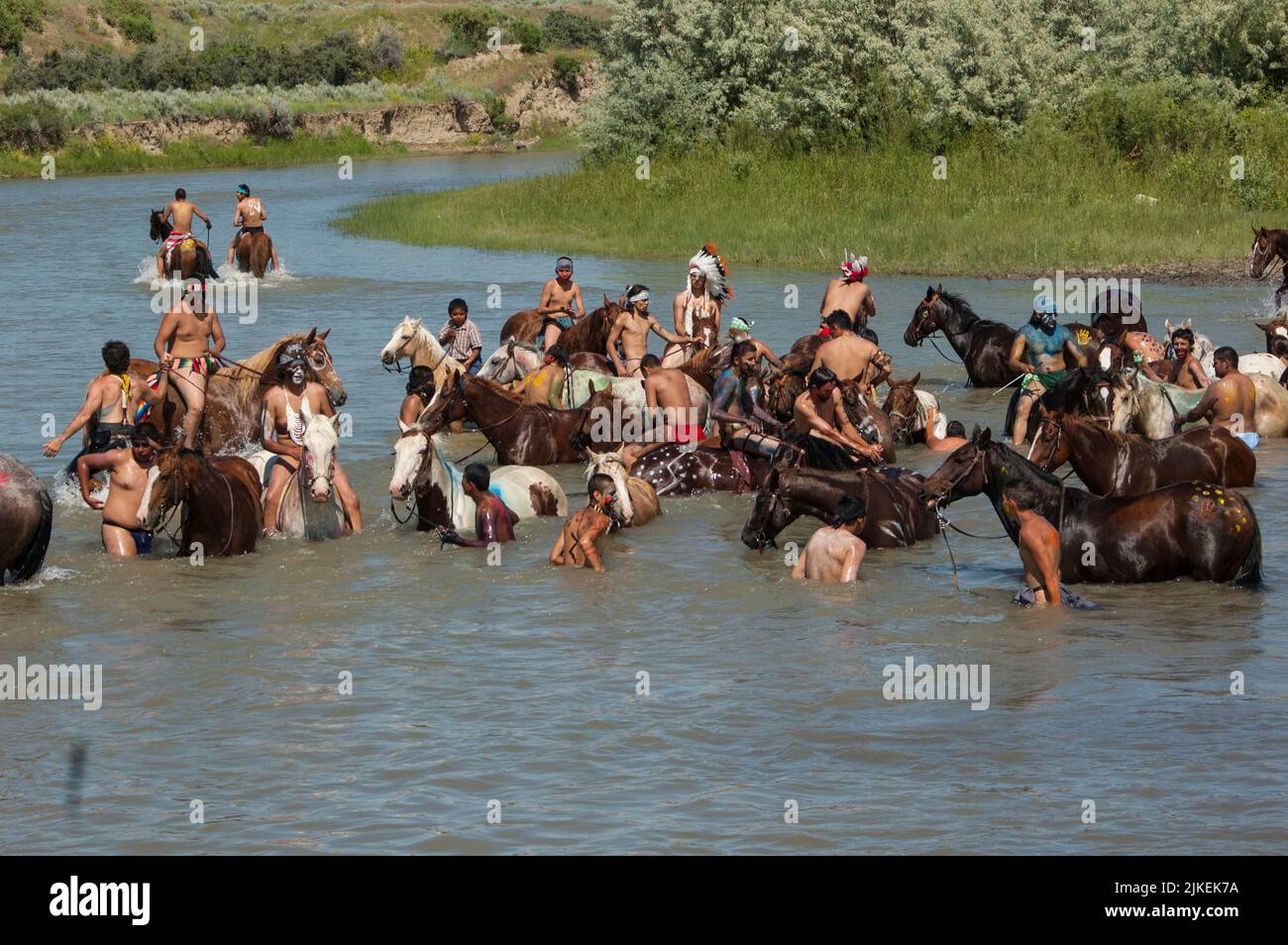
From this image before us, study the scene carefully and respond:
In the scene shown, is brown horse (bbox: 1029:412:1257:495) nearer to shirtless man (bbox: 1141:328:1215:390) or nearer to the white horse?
shirtless man (bbox: 1141:328:1215:390)

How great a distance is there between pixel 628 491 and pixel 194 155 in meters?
61.8

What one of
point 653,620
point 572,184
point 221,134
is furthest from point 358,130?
point 653,620

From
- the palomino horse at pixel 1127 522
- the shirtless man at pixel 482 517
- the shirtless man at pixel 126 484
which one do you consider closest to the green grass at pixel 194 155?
the shirtless man at pixel 126 484

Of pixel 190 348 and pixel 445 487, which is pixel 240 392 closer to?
pixel 190 348

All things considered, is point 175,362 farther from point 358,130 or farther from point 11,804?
point 358,130

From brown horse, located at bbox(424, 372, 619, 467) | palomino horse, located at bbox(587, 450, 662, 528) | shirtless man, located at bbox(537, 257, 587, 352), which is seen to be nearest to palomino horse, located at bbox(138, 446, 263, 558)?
brown horse, located at bbox(424, 372, 619, 467)

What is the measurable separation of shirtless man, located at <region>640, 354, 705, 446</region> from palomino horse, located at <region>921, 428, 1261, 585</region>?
216 inches

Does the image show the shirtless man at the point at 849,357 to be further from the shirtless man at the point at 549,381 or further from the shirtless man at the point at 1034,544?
the shirtless man at the point at 1034,544

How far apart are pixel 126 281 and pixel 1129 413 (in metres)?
24.8

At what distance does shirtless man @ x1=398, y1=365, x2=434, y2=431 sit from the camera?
650 inches

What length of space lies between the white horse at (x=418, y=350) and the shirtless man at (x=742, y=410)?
310 centimetres

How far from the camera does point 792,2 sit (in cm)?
4284

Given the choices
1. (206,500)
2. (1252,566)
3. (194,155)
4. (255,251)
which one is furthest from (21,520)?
(194,155)

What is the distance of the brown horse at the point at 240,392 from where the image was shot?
17.7 m
